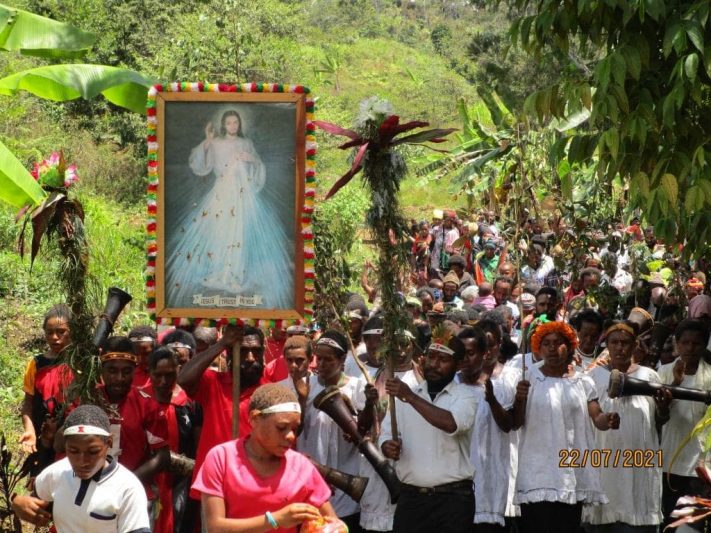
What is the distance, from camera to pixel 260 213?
6.70 metres

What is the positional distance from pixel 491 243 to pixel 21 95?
33.5 ft

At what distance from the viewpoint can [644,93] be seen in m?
6.73

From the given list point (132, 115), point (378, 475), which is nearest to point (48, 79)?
point (378, 475)

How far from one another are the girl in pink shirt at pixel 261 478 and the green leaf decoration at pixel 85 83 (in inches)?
158

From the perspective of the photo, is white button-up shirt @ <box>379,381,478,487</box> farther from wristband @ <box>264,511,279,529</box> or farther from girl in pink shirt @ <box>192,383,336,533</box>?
wristband @ <box>264,511,279,529</box>

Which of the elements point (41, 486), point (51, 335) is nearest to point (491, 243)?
point (51, 335)

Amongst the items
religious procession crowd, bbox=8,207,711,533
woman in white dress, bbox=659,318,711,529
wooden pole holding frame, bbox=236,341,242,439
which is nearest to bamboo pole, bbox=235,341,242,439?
wooden pole holding frame, bbox=236,341,242,439

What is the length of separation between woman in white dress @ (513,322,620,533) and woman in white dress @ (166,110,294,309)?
2.01 meters

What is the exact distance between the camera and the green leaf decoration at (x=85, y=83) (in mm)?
8570

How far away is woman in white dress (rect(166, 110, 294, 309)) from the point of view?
6684mm

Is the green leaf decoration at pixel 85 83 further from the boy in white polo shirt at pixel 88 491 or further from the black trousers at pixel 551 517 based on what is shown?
the black trousers at pixel 551 517

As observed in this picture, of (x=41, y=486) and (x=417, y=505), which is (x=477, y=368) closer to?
(x=417, y=505)

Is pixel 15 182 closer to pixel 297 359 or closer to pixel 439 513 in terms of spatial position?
pixel 297 359
